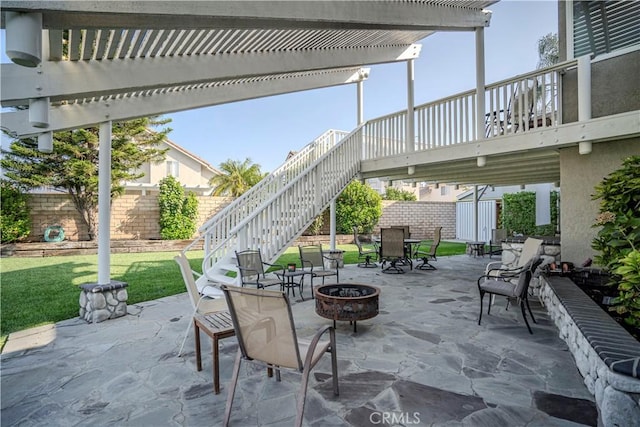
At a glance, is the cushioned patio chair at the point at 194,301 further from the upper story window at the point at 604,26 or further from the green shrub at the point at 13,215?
the green shrub at the point at 13,215

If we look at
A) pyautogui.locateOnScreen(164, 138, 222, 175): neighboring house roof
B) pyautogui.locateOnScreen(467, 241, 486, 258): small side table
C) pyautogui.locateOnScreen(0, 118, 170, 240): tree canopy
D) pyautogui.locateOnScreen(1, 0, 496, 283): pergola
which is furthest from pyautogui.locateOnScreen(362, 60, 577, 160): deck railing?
pyautogui.locateOnScreen(164, 138, 222, 175): neighboring house roof

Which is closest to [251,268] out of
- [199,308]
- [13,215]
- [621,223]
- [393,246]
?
[199,308]

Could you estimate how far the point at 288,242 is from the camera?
6340 mm

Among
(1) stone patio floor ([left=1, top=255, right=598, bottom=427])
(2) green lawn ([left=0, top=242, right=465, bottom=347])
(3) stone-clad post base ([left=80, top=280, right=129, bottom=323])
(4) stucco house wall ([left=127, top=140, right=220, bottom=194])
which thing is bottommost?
(1) stone patio floor ([left=1, top=255, right=598, bottom=427])

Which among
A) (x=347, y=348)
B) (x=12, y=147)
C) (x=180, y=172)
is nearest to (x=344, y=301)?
(x=347, y=348)

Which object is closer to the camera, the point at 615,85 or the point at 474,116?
the point at 615,85

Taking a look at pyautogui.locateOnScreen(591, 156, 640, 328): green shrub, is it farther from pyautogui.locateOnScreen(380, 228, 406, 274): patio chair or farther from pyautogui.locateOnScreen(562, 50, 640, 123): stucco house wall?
pyautogui.locateOnScreen(380, 228, 406, 274): patio chair

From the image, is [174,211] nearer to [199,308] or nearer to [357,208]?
[357,208]

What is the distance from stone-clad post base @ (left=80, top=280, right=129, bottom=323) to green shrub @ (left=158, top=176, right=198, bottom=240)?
29.1 ft

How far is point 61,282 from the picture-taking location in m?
6.89

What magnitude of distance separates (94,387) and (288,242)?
12.7 ft

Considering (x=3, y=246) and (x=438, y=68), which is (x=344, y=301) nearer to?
(x=438, y=68)

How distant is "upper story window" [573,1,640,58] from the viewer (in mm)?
5055

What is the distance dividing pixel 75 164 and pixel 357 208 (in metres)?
11.1
